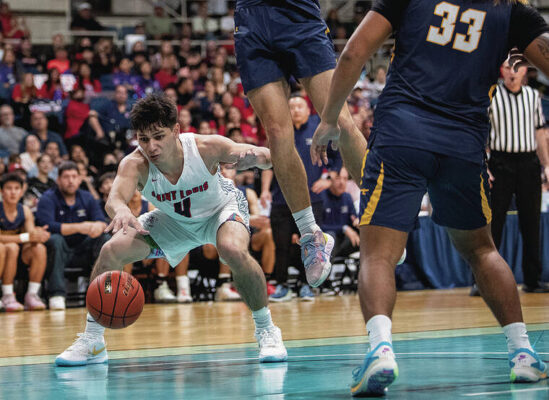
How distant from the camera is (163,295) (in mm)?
10352

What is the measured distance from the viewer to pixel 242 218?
17.8 ft

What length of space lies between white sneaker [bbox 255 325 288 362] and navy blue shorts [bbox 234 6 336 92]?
4.87 ft

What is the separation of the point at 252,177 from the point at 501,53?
826 centimetres

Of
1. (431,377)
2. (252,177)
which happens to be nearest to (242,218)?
(431,377)

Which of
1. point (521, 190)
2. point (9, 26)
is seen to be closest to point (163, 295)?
point (521, 190)

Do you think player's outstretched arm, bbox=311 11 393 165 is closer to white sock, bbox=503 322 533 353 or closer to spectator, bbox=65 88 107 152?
white sock, bbox=503 322 533 353

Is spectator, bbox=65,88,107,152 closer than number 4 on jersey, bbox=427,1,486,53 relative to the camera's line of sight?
No

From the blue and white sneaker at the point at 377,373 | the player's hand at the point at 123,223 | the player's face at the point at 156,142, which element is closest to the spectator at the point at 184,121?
the player's face at the point at 156,142

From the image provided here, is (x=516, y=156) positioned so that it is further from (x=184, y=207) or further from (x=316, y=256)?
(x=184, y=207)

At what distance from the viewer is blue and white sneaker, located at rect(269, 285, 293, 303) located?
9914 mm

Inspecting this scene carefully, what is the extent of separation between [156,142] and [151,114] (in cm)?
18

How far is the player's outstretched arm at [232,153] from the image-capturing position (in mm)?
4980

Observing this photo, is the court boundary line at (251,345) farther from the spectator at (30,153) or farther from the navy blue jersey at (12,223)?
the spectator at (30,153)

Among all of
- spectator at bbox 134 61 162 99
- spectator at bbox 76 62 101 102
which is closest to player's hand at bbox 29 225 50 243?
spectator at bbox 76 62 101 102
